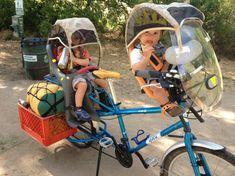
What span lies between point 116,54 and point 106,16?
1.20 metres

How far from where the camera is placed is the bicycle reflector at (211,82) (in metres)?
2.32

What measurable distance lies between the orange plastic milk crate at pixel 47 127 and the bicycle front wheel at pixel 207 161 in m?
1.04

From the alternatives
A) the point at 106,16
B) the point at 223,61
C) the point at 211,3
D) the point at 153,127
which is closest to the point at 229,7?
the point at 211,3

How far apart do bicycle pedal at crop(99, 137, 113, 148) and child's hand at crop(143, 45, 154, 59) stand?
0.95m

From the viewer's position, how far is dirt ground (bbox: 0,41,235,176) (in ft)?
11.3

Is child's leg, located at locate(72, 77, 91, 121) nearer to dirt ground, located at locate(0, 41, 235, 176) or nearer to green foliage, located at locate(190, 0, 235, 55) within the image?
dirt ground, located at locate(0, 41, 235, 176)

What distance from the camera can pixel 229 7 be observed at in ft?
26.5

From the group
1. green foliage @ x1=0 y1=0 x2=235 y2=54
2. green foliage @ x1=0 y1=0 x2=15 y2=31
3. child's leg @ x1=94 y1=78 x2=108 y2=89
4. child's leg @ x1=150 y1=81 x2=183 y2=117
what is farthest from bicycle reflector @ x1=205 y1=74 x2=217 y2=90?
green foliage @ x1=0 y1=0 x2=15 y2=31

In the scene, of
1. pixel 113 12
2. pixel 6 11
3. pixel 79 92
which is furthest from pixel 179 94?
pixel 6 11

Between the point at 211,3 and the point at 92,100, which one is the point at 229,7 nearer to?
the point at 211,3

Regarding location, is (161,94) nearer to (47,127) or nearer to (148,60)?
(148,60)

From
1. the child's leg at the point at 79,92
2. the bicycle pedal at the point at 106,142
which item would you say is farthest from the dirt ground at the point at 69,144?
the child's leg at the point at 79,92

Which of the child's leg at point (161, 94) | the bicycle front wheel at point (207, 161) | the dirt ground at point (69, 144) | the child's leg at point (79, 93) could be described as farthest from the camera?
the dirt ground at point (69, 144)

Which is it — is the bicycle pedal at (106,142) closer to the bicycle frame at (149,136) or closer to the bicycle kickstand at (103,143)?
the bicycle kickstand at (103,143)
